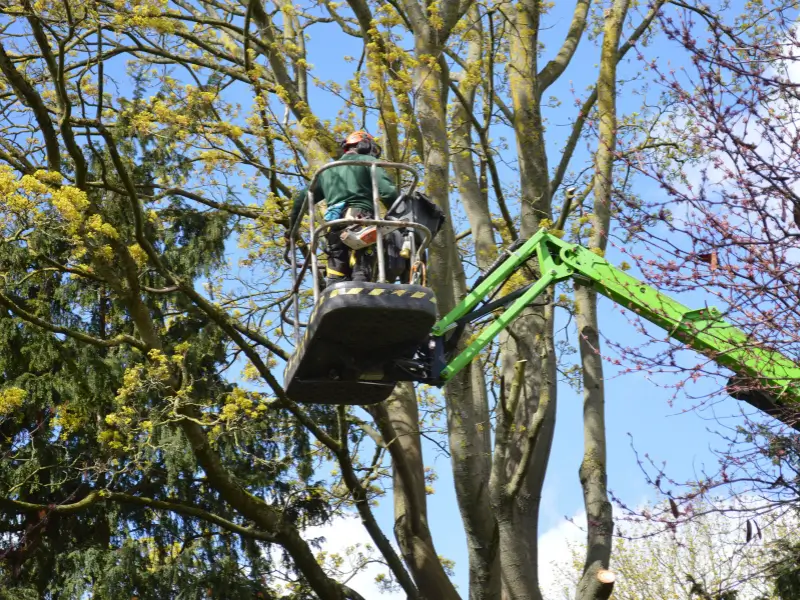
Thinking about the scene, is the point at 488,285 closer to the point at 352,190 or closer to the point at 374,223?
the point at 352,190

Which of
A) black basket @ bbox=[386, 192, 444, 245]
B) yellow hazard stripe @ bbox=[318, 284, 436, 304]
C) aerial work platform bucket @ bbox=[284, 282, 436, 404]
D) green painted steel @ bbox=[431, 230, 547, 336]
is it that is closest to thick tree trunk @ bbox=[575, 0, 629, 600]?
green painted steel @ bbox=[431, 230, 547, 336]

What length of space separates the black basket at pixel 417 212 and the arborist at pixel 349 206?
0.17 meters

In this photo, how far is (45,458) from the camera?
12812mm

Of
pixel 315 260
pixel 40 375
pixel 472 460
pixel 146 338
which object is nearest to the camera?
pixel 315 260

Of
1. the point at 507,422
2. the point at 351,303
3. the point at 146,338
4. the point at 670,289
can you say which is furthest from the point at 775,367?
the point at 146,338

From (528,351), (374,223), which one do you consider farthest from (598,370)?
(374,223)

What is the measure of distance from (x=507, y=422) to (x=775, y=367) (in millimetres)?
2387

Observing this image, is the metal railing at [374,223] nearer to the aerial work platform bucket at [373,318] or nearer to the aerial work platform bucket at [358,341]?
the aerial work platform bucket at [373,318]

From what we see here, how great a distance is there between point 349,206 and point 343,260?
0.41 m

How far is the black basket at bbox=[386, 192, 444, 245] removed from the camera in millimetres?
7957

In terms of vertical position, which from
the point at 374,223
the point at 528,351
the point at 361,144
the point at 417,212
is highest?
the point at 361,144

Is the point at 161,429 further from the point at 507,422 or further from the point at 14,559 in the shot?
the point at 507,422

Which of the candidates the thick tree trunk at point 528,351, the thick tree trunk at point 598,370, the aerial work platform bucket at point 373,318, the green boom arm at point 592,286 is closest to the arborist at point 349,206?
the aerial work platform bucket at point 373,318

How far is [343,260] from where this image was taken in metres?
8.11
